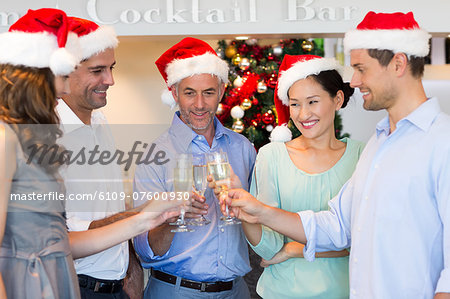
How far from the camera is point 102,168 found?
6.84 feet

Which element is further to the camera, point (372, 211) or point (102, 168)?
point (102, 168)

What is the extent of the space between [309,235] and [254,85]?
3.05 metres

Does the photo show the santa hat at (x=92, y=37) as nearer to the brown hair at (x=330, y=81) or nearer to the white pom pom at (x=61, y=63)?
the white pom pom at (x=61, y=63)

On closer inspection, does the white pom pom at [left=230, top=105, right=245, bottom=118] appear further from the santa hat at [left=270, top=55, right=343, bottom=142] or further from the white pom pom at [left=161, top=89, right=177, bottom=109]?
the santa hat at [left=270, top=55, right=343, bottom=142]

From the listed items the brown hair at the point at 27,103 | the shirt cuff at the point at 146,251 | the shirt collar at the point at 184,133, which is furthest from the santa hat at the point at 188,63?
the brown hair at the point at 27,103

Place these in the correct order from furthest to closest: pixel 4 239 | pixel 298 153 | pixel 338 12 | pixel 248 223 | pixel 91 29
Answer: pixel 338 12 → pixel 91 29 → pixel 298 153 → pixel 248 223 → pixel 4 239

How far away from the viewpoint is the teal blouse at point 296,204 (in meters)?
2.22

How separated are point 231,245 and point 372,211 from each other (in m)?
0.85

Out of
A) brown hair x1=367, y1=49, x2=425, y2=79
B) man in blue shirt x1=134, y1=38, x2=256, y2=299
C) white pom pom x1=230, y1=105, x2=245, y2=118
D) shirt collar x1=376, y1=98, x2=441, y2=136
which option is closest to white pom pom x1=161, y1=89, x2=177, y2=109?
man in blue shirt x1=134, y1=38, x2=256, y2=299

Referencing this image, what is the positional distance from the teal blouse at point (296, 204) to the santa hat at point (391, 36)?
56cm

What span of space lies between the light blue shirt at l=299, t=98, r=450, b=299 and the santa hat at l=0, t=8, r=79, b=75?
1.13 metres

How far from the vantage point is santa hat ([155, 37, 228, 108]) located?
278 centimetres

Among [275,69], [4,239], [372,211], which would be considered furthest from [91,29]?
[275,69]

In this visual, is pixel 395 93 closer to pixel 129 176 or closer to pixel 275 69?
pixel 129 176
